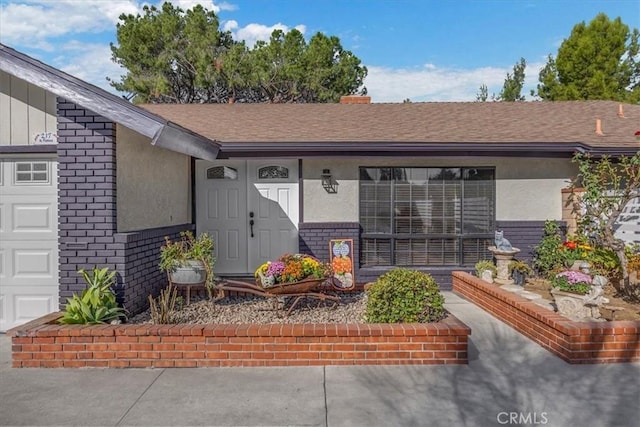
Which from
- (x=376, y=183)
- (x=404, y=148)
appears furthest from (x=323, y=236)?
(x=404, y=148)

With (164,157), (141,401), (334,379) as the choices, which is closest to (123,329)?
(141,401)

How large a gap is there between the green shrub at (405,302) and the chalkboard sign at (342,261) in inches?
111

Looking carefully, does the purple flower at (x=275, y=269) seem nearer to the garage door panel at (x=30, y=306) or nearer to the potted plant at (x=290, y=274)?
the potted plant at (x=290, y=274)

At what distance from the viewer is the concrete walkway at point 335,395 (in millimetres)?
3262

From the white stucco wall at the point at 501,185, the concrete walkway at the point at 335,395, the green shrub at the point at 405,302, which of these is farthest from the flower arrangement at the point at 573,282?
the white stucco wall at the point at 501,185

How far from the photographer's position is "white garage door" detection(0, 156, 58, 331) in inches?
208

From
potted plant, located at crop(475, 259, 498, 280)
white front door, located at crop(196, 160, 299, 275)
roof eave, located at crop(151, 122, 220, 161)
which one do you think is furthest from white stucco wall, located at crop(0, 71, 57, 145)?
potted plant, located at crop(475, 259, 498, 280)

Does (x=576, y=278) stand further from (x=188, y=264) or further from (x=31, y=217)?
(x=31, y=217)

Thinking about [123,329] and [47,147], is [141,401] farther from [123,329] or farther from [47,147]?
[47,147]

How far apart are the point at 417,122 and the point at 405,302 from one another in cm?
552

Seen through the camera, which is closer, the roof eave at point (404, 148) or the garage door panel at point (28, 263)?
the garage door panel at point (28, 263)

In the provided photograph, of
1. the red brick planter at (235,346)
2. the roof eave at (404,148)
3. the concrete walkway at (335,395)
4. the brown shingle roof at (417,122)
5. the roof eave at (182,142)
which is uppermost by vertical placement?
the brown shingle roof at (417,122)

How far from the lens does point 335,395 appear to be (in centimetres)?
363

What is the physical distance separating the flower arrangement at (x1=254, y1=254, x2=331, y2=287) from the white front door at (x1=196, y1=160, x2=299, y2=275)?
3000mm
